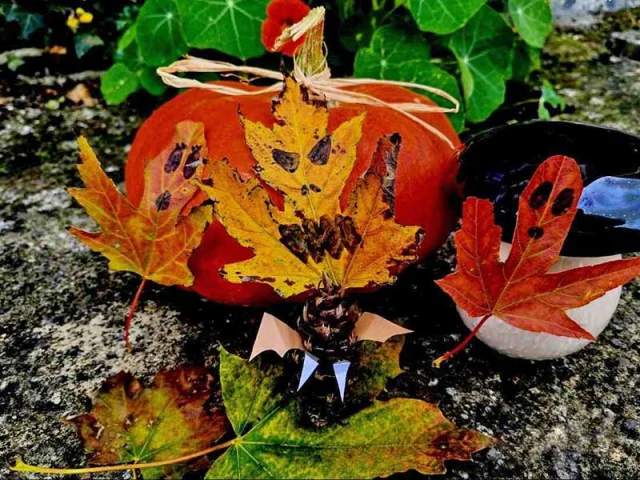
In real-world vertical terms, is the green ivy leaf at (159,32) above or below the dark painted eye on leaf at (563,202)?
below

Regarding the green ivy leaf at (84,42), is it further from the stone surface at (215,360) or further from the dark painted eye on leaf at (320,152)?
the dark painted eye on leaf at (320,152)

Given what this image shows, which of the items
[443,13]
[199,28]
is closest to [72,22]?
[199,28]

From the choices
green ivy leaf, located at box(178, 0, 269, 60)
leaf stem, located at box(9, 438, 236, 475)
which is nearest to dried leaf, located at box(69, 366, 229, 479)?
leaf stem, located at box(9, 438, 236, 475)

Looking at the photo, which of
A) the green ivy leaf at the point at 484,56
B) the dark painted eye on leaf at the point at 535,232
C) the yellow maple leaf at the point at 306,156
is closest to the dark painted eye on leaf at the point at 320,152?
the yellow maple leaf at the point at 306,156

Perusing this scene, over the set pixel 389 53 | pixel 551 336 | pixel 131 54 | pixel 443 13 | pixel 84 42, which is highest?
pixel 443 13

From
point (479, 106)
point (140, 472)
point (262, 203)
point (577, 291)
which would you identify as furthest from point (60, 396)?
point (479, 106)

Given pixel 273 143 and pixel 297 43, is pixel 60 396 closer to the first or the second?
pixel 273 143

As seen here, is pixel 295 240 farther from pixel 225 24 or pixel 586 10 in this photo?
pixel 586 10
